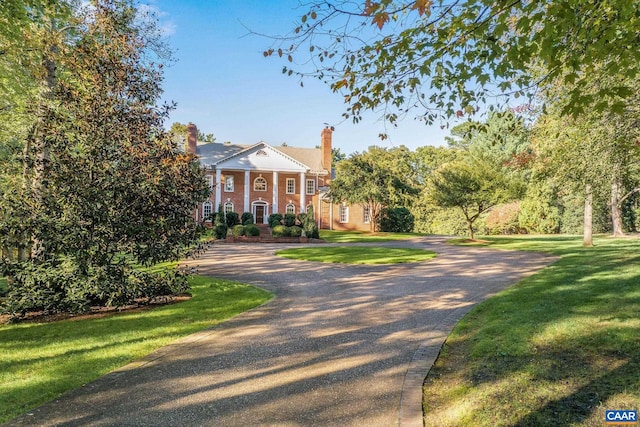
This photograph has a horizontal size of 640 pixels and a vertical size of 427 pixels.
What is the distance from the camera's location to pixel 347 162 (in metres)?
33.0

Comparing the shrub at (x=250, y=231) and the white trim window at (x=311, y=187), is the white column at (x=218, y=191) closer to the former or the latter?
the white trim window at (x=311, y=187)

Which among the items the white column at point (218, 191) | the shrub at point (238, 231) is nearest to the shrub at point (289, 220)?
the shrub at point (238, 231)

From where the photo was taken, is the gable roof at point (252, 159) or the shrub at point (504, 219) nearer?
the shrub at point (504, 219)

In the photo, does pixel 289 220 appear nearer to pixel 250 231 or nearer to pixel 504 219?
pixel 250 231

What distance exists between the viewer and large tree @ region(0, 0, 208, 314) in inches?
298

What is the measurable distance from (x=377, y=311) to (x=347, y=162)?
2597 cm

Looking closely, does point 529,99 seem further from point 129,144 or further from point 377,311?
point 129,144

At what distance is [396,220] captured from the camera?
38.0 m

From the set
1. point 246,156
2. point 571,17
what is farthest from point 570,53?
point 246,156

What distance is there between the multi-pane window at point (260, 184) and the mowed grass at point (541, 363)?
3468 cm

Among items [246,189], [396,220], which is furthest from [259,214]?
[396,220]

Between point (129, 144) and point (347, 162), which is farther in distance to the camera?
point (347, 162)

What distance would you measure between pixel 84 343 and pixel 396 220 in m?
33.8

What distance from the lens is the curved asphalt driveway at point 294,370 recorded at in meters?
3.75
